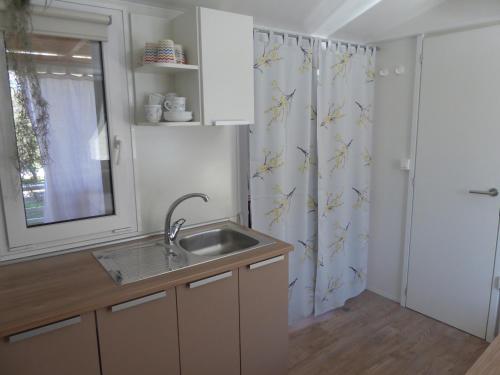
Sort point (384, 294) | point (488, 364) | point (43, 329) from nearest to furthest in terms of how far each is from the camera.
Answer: point (488, 364) → point (43, 329) → point (384, 294)

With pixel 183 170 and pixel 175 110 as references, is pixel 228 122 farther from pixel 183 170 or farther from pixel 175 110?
pixel 183 170

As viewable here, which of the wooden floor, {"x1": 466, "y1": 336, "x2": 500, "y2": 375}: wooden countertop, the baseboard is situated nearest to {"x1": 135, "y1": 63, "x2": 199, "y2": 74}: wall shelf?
{"x1": 466, "y1": 336, "x2": 500, "y2": 375}: wooden countertop

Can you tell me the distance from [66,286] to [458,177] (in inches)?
99.9

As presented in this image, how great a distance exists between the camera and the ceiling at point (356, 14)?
216 centimetres

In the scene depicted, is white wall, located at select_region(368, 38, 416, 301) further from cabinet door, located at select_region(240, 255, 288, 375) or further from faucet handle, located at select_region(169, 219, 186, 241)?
faucet handle, located at select_region(169, 219, 186, 241)

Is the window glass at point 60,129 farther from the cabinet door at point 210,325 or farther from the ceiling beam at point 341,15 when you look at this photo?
the ceiling beam at point 341,15

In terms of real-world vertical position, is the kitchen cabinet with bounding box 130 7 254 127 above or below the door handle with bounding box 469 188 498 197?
above

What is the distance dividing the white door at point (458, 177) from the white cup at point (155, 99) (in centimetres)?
195

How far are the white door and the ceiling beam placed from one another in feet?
1.90

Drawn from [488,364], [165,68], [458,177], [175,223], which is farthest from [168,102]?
[458,177]

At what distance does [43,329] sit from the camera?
1.29 meters

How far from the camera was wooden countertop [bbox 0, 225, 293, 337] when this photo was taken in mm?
→ 1305

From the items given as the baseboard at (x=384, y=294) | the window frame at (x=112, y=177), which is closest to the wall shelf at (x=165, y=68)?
the window frame at (x=112, y=177)

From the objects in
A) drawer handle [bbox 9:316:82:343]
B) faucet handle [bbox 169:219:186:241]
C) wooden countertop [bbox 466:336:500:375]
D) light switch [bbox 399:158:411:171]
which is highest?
light switch [bbox 399:158:411:171]
